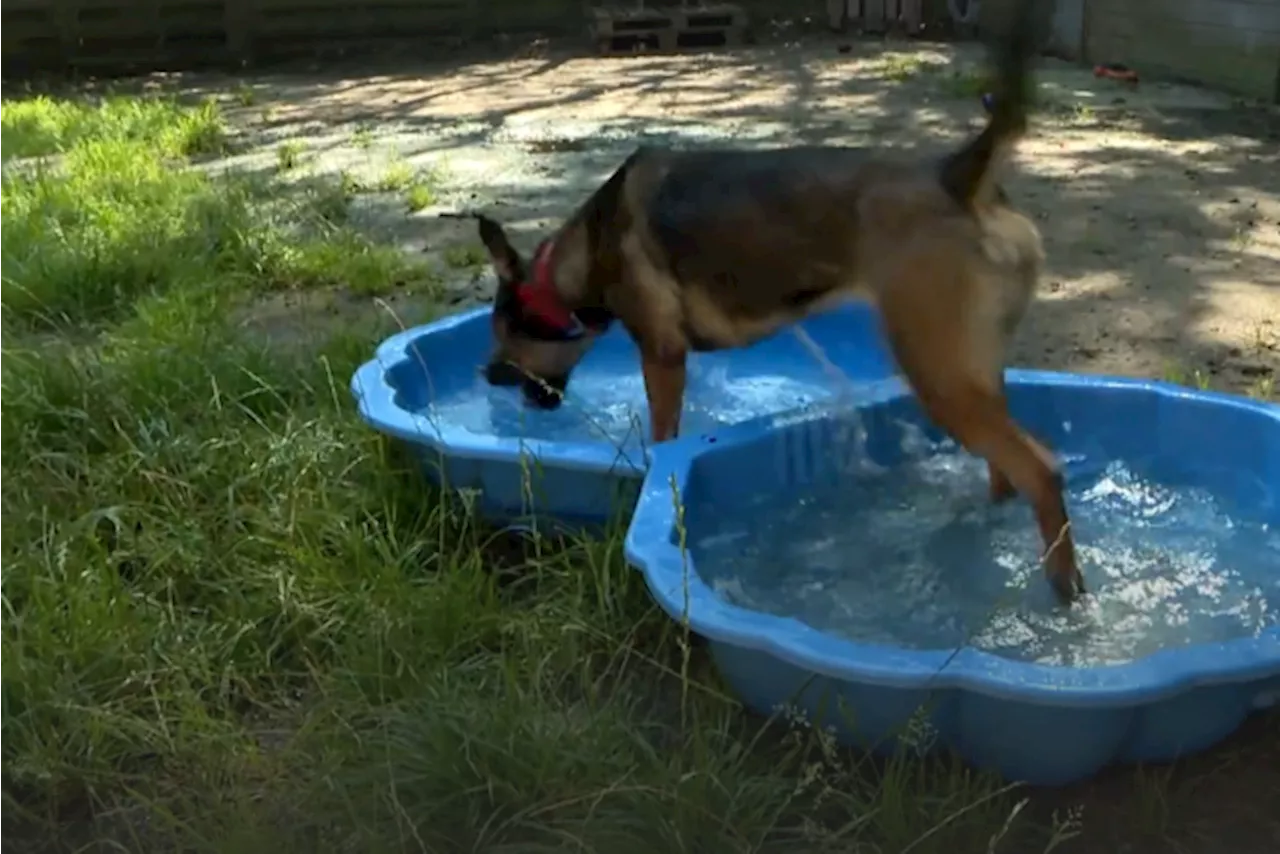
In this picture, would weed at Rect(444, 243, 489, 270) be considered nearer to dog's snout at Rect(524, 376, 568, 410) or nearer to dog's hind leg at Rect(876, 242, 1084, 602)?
dog's snout at Rect(524, 376, 568, 410)

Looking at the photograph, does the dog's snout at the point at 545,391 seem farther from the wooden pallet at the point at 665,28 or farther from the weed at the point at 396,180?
the wooden pallet at the point at 665,28

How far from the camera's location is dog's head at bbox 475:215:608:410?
4082mm

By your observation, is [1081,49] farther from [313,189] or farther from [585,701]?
[585,701]

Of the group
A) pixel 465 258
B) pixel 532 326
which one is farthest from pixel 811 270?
pixel 465 258

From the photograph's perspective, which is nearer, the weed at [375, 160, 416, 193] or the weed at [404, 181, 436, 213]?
the weed at [404, 181, 436, 213]

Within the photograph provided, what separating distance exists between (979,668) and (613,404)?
2379 millimetres

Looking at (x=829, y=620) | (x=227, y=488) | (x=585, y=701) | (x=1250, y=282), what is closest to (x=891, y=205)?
(x=829, y=620)

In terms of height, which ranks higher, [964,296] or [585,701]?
[964,296]

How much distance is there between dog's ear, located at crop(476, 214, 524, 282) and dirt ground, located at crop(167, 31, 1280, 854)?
120 cm

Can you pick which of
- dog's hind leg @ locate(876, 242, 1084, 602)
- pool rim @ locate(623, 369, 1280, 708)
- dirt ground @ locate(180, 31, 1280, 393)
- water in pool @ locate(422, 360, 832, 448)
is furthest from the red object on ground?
pool rim @ locate(623, 369, 1280, 708)

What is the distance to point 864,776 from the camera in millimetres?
2732

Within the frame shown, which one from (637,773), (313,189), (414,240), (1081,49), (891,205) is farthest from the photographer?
(1081,49)

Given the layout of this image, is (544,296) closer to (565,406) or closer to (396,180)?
(565,406)

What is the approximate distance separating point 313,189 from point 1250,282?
4.36 metres
